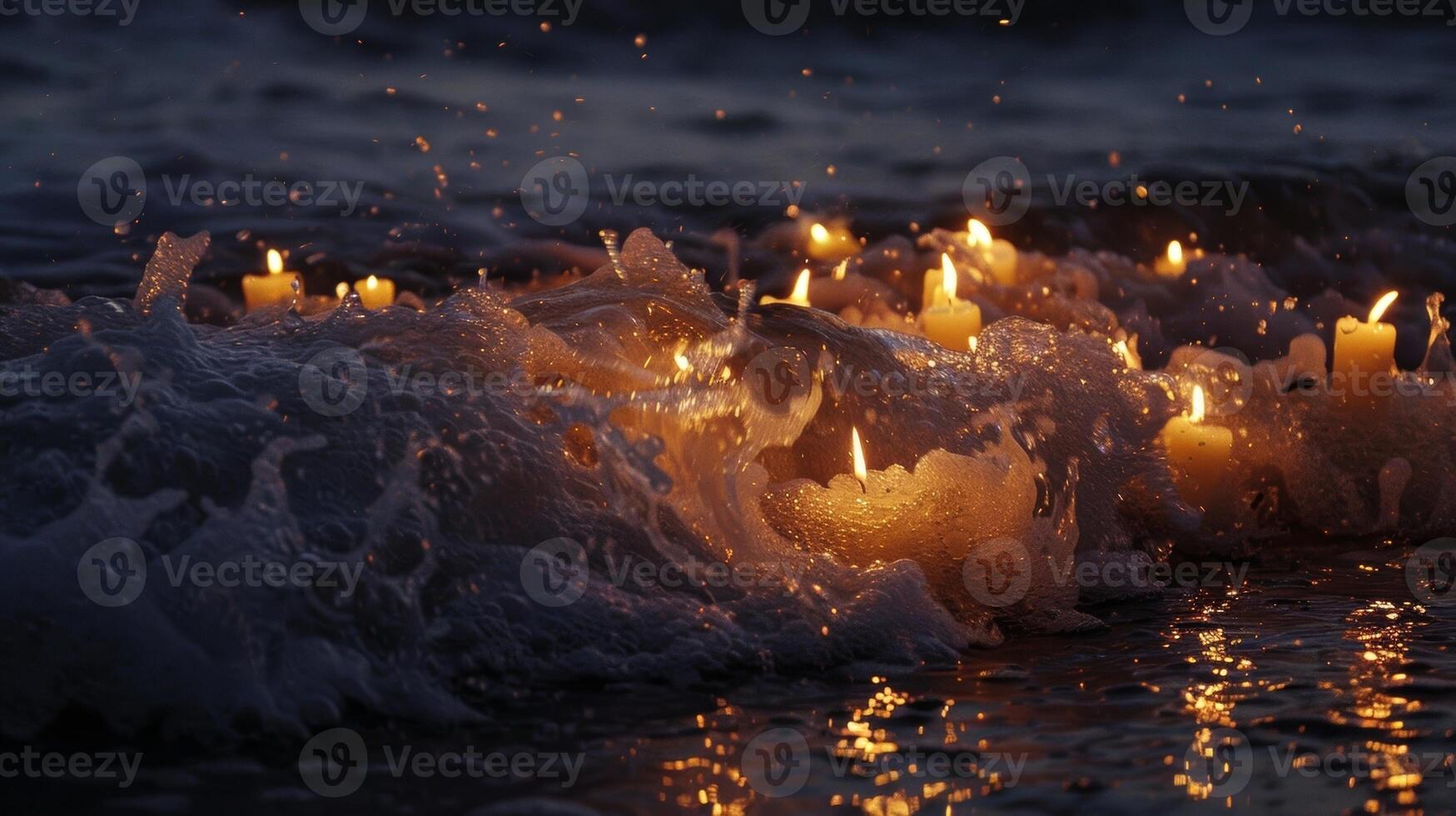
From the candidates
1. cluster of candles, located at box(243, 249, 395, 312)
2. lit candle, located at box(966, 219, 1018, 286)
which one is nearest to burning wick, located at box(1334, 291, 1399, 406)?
lit candle, located at box(966, 219, 1018, 286)

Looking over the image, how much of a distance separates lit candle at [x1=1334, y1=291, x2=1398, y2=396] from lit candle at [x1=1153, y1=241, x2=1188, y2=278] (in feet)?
6.40

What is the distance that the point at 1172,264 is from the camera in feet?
16.6

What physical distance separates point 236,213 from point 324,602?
12.8ft

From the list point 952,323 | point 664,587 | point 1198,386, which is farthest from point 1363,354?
point 664,587

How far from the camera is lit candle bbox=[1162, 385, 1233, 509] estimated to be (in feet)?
8.27

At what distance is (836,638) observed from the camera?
5.68 ft

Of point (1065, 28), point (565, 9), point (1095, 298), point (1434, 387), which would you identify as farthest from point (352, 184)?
point (1434, 387)

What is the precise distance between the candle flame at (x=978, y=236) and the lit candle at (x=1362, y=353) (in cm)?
135

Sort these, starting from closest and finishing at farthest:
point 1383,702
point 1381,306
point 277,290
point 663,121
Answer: point 1383,702
point 1381,306
point 277,290
point 663,121

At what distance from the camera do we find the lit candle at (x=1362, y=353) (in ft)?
9.37

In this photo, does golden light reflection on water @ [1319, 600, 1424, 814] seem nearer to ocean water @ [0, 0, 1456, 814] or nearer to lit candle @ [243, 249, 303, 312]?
ocean water @ [0, 0, 1456, 814]

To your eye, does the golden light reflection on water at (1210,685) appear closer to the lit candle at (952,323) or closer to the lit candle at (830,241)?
the lit candle at (952,323)

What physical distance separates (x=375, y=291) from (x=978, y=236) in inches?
69.8

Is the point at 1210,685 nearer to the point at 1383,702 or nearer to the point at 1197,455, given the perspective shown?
the point at 1383,702
